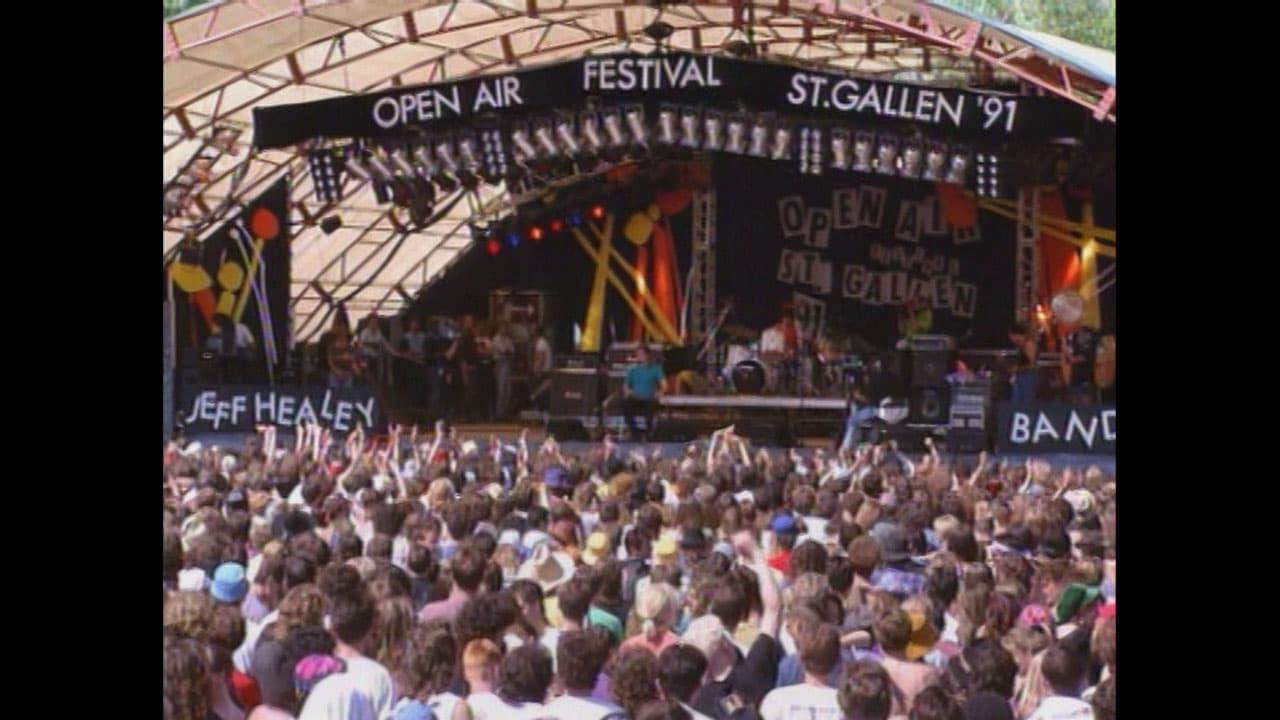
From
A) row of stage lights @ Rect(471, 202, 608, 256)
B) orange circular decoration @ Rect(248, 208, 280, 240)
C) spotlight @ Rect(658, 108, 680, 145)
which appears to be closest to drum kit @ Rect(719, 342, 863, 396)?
row of stage lights @ Rect(471, 202, 608, 256)

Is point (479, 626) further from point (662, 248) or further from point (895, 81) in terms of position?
point (662, 248)

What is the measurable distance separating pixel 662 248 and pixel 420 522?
857 centimetres

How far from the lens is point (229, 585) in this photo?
260 inches

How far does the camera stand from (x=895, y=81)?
27.2 feet

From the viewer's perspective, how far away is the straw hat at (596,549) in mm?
6891

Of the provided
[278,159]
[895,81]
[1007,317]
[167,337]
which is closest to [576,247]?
[278,159]

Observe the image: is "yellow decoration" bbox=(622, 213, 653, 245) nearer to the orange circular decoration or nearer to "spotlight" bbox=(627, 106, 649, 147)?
the orange circular decoration

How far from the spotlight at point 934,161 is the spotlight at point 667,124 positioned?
4.57 feet

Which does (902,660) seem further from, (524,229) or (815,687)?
(524,229)

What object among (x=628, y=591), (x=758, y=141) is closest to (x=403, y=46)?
(x=758, y=141)

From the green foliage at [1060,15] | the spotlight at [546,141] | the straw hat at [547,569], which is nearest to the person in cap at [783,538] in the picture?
the straw hat at [547,569]

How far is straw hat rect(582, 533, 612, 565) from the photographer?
22.6ft

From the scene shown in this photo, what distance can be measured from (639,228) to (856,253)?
215 cm

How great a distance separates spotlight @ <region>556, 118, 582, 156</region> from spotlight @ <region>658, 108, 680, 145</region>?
1.93ft
